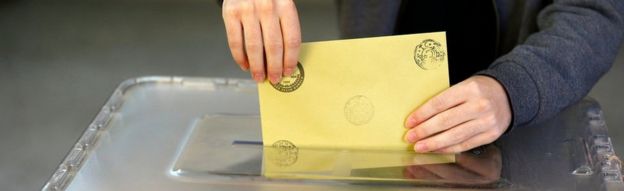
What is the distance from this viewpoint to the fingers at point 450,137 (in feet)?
2.66

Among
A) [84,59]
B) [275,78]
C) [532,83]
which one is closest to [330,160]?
[275,78]

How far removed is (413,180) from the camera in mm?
776

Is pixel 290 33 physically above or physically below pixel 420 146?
above

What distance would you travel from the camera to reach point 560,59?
2.89ft

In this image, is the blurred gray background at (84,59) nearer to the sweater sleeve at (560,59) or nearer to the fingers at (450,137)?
the sweater sleeve at (560,59)

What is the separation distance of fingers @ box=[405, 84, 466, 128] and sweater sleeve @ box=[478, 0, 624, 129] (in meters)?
0.09

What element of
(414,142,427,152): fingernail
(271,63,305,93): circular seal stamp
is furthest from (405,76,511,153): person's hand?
(271,63,305,93): circular seal stamp

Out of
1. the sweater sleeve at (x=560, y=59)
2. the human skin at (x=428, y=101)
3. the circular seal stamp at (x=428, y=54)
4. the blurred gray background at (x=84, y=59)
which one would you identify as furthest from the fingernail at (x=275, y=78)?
the blurred gray background at (x=84, y=59)

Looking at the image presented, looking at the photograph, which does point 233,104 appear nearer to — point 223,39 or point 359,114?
point 359,114

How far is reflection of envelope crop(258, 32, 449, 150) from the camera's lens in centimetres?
77

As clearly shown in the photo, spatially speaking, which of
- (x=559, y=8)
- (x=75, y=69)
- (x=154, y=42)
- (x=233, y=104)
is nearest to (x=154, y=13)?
(x=154, y=42)

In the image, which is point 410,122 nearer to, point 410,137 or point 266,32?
point 410,137

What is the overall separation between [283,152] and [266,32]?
15 centimetres

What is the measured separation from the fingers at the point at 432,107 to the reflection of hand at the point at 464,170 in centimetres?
5
